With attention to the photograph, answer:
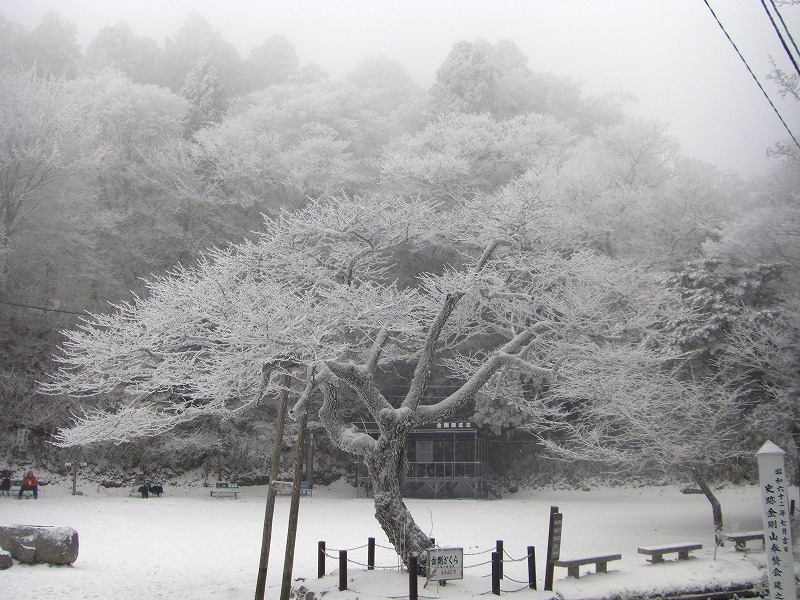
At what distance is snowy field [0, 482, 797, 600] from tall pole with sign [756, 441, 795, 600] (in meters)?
1.58

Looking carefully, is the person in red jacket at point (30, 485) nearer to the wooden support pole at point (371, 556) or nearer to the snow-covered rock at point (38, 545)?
the snow-covered rock at point (38, 545)

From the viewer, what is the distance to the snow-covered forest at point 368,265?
24.7 feet

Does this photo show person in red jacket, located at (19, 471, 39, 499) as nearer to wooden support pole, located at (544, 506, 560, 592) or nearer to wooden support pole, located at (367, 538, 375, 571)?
wooden support pole, located at (367, 538, 375, 571)

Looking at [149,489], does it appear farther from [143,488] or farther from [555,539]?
[555,539]

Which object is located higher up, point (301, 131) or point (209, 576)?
point (301, 131)

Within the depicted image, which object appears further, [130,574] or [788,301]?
[788,301]

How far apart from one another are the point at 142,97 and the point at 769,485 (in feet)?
65.1

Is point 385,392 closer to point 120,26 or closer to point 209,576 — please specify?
point 209,576

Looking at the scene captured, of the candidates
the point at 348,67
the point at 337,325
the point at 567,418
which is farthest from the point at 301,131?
the point at 337,325

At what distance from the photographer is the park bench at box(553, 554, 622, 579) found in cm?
717

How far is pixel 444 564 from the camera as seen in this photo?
652 centimetres

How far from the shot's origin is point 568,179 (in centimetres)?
1652

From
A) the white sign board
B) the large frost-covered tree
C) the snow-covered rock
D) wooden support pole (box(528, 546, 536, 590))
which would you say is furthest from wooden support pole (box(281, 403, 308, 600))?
the snow-covered rock

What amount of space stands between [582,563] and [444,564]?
1.87 metres
